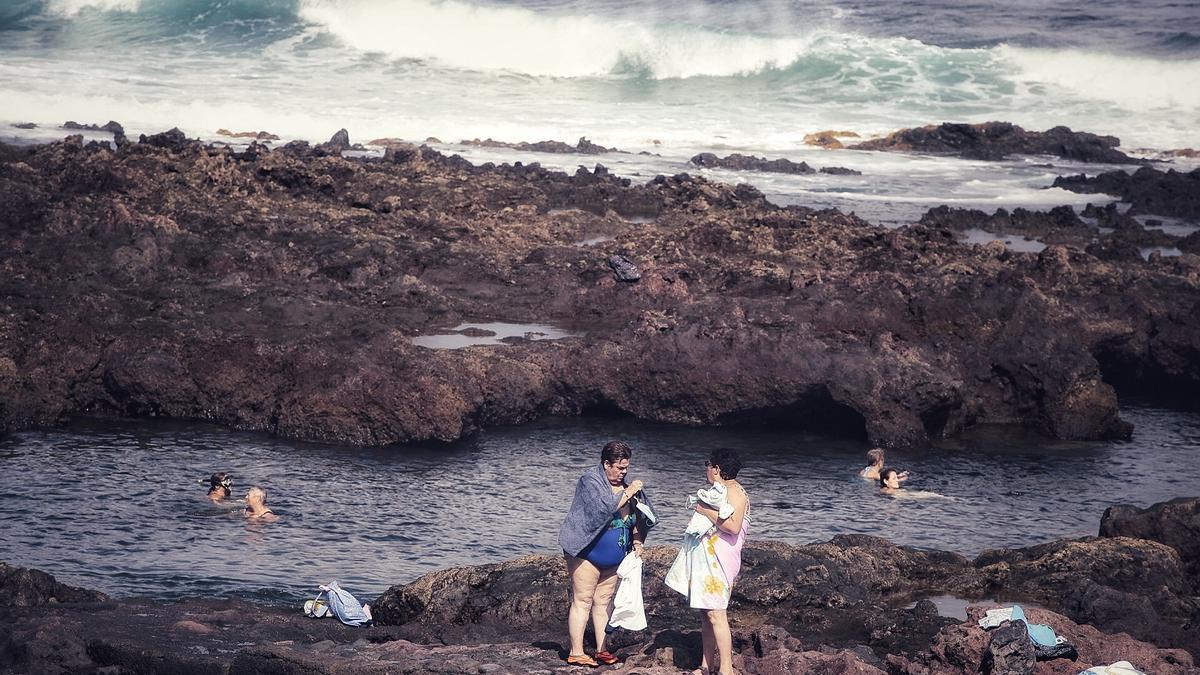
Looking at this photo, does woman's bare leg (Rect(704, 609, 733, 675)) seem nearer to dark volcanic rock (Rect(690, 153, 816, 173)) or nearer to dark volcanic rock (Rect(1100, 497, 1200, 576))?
dark volcanic rock (Rect(1100, 497, 1200, 576))

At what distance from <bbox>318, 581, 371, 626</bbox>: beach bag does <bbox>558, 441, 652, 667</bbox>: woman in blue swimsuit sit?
232cm

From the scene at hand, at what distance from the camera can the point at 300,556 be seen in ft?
41.1

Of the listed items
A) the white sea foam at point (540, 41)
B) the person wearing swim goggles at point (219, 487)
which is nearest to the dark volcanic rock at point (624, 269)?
the person wearing swim goggles at point (219, 487)

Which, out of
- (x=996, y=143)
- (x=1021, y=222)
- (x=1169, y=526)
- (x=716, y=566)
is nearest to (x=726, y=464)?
(x=716, y=566)

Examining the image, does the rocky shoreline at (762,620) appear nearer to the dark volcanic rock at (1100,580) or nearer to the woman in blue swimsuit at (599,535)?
the dark volcanic rock at (1100,580)

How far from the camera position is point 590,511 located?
28.7ft

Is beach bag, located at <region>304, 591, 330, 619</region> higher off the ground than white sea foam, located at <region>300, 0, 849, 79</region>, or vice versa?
white sea foam, located at <region>300, 0, 849, 79</region>

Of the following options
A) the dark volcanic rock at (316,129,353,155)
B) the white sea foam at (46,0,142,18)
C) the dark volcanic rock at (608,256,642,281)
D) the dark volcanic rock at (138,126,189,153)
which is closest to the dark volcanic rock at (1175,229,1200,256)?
the dark volcanic rock at (608,256,642,281)

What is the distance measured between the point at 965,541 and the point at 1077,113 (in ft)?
121

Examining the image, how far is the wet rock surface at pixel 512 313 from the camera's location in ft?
53.3

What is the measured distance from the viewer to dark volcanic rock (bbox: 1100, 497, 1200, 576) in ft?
40.2

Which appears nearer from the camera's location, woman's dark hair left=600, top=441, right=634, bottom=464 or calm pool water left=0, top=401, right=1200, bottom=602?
woman's dark hair left=600, top=441, right=634, bottom=464

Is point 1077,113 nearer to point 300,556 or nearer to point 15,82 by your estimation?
point 15,82

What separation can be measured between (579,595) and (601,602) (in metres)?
0.20
